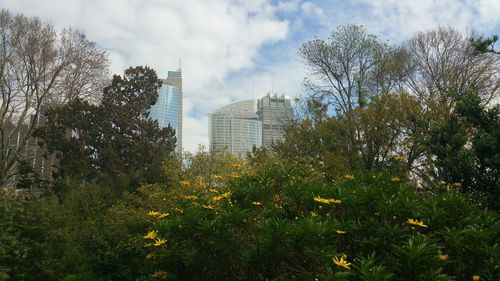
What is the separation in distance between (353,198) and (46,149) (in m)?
26.7

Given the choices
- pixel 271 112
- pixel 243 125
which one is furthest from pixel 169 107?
pixel 271 112

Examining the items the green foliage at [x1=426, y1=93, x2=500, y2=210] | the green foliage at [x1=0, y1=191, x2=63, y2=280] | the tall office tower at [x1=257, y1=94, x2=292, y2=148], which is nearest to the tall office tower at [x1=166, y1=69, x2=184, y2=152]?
the tall office tower at [x1=257, y1=94, x2=292, y2=148]

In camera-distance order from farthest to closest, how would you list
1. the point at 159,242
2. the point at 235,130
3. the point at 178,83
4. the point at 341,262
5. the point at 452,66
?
the point at 178,83
the point at 235,130
the point at 452,66
the point at 159,242
the point at 341,262

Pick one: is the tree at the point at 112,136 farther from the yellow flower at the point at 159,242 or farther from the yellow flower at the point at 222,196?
the yellow flower at the point at 159,242

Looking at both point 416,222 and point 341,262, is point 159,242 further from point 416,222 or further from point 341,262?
point 416,222

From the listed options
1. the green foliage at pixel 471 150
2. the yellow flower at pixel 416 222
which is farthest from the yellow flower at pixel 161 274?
the green foliage at pixel 471 150

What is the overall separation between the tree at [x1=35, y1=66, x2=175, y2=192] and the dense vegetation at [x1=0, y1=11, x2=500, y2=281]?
29cm

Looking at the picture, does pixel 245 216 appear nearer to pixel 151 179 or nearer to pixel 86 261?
pixel 86 261

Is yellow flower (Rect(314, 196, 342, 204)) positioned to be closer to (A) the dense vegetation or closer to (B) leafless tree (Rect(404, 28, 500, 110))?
(A) the dense vegetation

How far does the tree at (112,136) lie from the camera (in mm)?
25438

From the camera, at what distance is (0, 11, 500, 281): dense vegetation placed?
3.13m

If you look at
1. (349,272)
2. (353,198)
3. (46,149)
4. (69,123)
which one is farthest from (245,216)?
(46,149)

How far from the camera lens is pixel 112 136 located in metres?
27.8

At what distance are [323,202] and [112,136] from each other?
1009 inches
